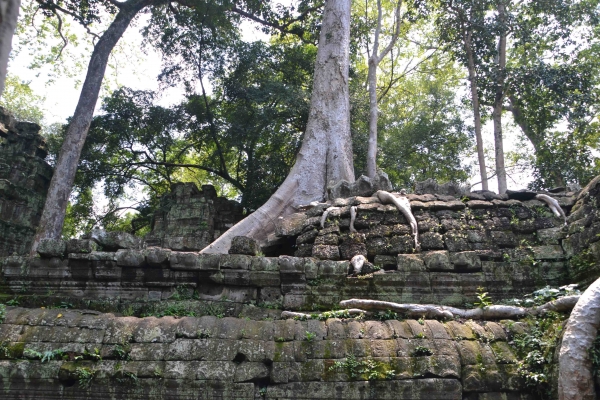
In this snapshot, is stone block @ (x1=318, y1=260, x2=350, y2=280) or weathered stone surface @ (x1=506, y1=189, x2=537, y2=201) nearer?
stone block @ (x1=318, y1=260, x2=350, y2=280)

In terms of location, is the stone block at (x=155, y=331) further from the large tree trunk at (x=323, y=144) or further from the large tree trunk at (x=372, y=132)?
the large tree trunk at (x=372, y=132)

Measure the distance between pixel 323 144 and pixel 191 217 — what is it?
375 centimetres

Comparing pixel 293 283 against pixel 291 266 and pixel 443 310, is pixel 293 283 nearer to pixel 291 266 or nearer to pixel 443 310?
pixel 291 266

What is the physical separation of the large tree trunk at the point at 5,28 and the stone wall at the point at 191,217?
909 centimetres

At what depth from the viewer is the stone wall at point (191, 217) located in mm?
10938

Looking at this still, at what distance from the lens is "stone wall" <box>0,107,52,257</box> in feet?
39.1

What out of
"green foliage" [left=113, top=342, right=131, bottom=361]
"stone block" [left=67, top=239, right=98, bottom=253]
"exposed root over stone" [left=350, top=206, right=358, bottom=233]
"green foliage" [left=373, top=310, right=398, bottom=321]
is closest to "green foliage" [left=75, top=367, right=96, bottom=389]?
"green foliage" [left=113, top=342, right=131, bottom=361]

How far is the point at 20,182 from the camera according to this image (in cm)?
1284

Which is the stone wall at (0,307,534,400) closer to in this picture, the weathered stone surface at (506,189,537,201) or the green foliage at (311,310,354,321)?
the green foliage at (311,310,354,321)

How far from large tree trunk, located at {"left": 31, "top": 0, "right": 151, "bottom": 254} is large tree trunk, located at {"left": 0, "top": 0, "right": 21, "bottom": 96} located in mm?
8559

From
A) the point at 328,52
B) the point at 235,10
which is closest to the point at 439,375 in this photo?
the point at 328,52

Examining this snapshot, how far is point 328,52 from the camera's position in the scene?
10547 mm

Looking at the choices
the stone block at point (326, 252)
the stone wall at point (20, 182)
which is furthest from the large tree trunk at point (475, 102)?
the stone wall at point (20, 182)

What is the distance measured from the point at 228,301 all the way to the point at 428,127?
12831 mm
